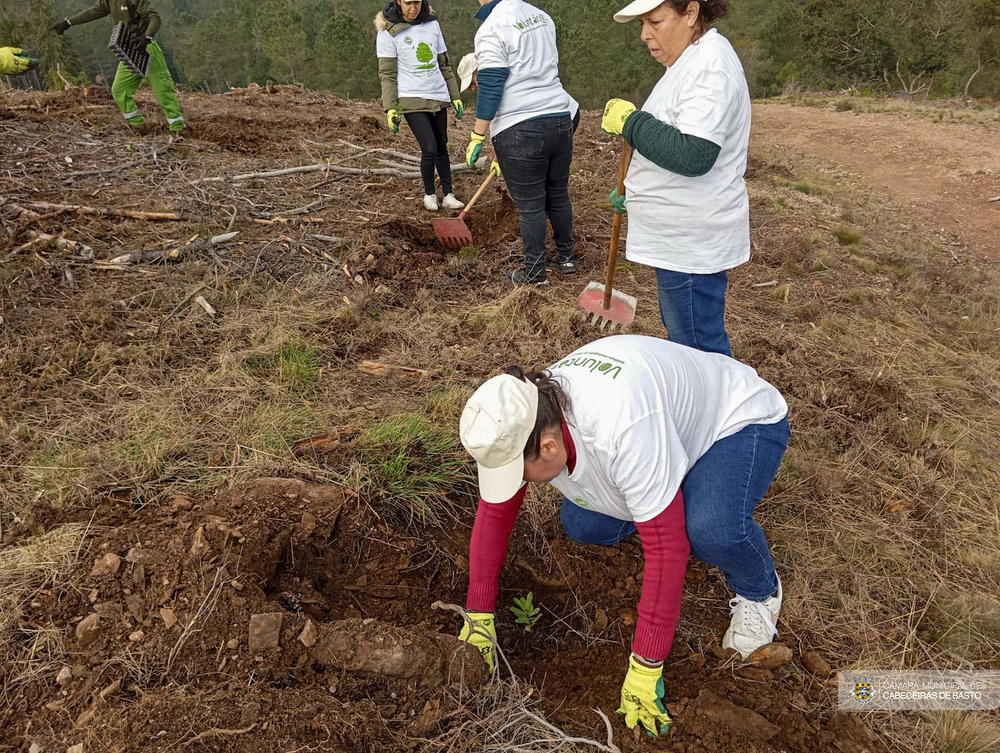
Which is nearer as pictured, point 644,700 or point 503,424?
point 503,424

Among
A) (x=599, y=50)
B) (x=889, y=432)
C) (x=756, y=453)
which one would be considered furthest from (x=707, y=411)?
(x=599, y=50)

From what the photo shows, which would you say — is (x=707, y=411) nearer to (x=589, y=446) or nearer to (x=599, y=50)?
(x=589, y=446)

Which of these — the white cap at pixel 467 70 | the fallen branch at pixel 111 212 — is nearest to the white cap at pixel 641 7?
the white cap at pixel 467 70

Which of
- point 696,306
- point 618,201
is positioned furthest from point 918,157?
point 696,306

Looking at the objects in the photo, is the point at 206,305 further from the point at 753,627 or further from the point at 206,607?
the point at 753,627

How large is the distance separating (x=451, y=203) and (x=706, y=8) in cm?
330

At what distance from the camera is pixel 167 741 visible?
1.39m

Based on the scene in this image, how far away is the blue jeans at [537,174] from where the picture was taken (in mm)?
3490

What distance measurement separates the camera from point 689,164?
83.4 inches

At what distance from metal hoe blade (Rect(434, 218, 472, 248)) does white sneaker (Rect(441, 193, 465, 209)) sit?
59cm

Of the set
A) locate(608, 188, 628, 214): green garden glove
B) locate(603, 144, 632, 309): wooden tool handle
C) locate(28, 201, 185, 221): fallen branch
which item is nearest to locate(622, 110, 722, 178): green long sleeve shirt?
locate(603, 144, 632, 309): wooden tool handle

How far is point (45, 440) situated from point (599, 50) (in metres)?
28.4

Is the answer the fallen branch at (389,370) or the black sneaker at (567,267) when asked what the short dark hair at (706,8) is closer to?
the fallen branch at (389,370)

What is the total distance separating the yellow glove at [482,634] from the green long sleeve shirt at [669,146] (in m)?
1.65
